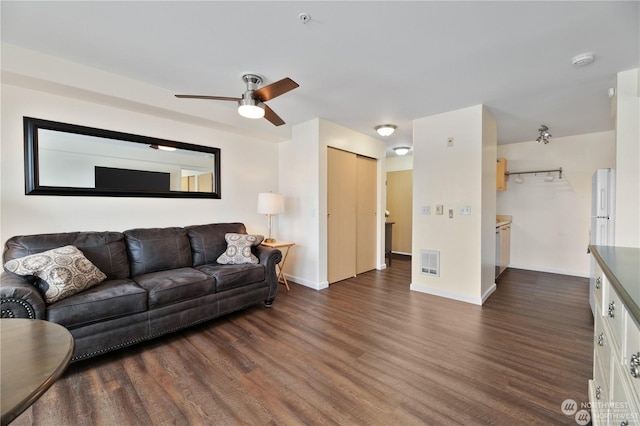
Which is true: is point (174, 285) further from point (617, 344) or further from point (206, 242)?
point (617, 344)

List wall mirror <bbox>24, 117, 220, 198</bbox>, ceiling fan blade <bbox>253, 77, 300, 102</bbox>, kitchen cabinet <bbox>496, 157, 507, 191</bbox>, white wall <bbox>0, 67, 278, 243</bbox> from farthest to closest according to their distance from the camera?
kitchen cabinet <bbox>496, 157, 507, 191</bbox>
wall mirror <bbox>24, 117, 220, 198</bbox>
white wall <bbox>0, 67, 278, 243</bbox>
ceiling fan blade <bbox>253, 77, 300, 102</bbox>

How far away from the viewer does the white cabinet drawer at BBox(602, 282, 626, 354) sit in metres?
1.06

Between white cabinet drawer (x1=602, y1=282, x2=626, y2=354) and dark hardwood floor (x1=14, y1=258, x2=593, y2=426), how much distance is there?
74 centimetres

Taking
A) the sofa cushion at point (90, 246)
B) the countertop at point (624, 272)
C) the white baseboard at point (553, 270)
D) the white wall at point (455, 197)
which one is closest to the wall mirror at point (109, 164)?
the sofa cushion at point (90, 246)

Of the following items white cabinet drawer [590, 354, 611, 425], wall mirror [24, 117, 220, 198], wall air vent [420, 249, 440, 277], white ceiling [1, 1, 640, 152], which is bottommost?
white cabinet drawer [590, 354, 611, 425]

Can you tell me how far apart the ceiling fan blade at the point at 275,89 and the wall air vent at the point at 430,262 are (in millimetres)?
2824

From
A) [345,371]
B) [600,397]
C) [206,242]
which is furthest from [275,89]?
[600,397]

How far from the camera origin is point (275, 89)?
2389 mm

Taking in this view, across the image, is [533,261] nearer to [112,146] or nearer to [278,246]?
[278,246]

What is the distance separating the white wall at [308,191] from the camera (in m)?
4.00

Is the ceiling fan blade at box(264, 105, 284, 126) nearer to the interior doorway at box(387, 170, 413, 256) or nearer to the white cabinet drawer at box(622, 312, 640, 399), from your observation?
the white cabinet drawer at box(622, 312, 640, 399)

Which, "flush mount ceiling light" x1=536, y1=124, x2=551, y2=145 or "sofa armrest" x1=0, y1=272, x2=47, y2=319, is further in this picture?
"flush mount ceiling light" x1=536, y1=124, x2=551, y2=145

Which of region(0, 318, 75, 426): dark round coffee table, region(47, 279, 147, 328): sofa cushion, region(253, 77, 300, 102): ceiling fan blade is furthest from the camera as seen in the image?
region(253, 77, 300, 102): ceiling fan blade

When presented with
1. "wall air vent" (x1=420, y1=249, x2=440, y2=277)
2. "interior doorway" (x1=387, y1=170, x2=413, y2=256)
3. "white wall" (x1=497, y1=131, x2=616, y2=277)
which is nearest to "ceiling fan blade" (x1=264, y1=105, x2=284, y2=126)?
"wall air vent" (x1=420, y1=249, x2=440, y2=277)
